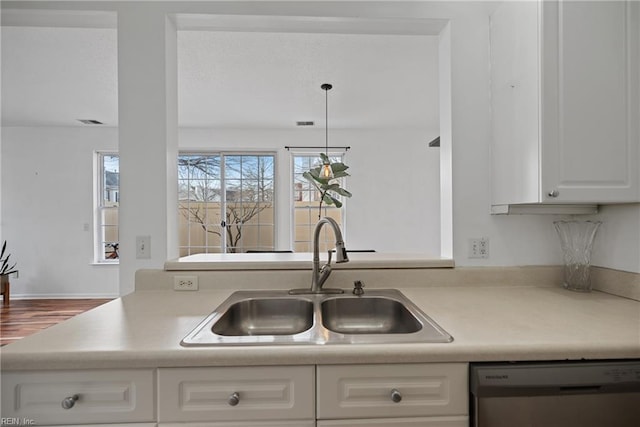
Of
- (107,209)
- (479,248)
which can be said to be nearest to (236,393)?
→ (479,248)

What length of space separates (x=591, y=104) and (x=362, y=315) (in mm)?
1273

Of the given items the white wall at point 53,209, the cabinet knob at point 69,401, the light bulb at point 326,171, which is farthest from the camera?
the white wall at point 53,209

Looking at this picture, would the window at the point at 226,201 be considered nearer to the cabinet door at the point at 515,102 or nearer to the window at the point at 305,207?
the window at the point at 305,207

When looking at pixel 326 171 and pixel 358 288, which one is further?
pixel 326 171

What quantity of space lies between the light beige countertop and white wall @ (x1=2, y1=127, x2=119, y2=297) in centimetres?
443

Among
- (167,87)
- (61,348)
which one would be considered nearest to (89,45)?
(167,87)

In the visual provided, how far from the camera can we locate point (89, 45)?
242 cm

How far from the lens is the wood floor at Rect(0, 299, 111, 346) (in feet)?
10.9

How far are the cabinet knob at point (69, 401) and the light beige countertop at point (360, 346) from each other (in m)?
0.08

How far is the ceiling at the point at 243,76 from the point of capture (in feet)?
7.75

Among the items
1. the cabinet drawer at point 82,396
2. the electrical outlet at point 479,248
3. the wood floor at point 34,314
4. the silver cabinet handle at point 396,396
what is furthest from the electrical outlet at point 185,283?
the wood floor at point 34,314

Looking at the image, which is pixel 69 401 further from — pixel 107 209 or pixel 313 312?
pixel 107 209

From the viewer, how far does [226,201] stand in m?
4.81

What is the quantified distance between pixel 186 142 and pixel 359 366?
472 cm
